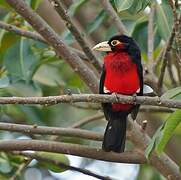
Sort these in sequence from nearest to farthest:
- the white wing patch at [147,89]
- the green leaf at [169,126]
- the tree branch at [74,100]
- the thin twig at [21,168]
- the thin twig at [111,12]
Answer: the tree branch at [74,100] < the green leaf at [169,126] < the white wing patch at [147,89] < the thin twig at [111,12] < the thin twig at [21,168]

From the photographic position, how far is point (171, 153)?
430 cm

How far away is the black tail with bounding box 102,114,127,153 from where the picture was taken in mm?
3322

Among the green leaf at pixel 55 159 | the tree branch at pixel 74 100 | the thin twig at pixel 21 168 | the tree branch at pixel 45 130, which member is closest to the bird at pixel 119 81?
the tree branch at pixel 45 130

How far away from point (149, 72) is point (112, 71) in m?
0.19

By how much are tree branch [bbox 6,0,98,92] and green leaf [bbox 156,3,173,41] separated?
524 millimetres

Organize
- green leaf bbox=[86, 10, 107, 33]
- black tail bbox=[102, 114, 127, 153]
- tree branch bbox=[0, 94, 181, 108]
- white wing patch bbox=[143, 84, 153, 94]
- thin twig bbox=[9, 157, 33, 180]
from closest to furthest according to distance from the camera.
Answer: tree branch bbox=[0, 94, 181, 108] < white wing patch bbox=[143, 84, 153, 94] < black tail bbox=[102, 114, 127, 153] < thin twig bbox=[9, 157, 33, 180] < green leaf bbox=[86, 10, 107, 33]

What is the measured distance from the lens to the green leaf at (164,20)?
11.5 feet

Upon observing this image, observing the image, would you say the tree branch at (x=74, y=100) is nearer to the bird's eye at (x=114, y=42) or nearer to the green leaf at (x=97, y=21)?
the bird's eye at (x=114, y=42)

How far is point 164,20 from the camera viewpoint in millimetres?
3531

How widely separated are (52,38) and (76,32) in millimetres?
184

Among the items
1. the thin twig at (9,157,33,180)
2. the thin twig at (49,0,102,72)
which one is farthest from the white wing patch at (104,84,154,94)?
the thin twig at (9,157,33,180)

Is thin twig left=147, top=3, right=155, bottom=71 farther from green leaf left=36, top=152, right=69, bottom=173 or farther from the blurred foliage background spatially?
green leaf left=36, top=152, right=69, bottom=173

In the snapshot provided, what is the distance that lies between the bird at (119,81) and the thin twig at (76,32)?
9cm

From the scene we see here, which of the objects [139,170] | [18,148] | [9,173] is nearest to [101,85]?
[18,148]
